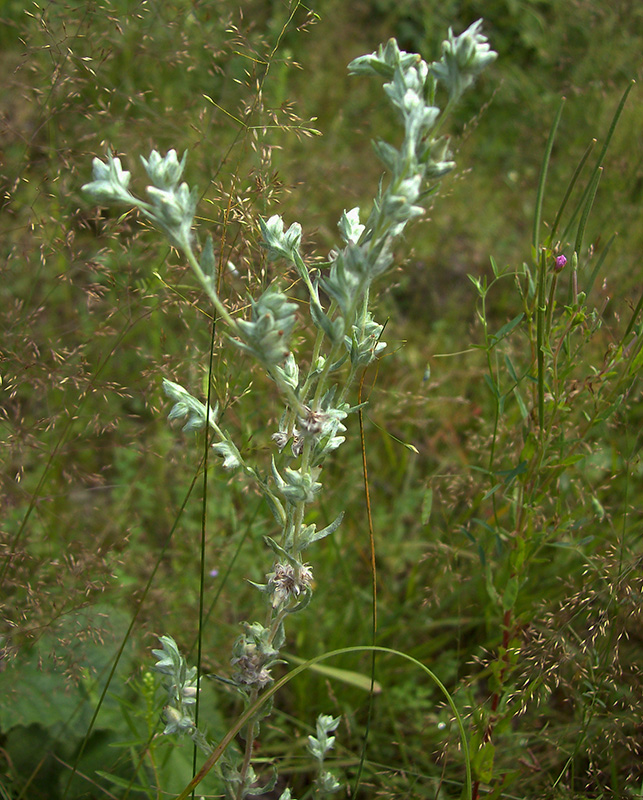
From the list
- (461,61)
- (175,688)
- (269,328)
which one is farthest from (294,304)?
(175,688)

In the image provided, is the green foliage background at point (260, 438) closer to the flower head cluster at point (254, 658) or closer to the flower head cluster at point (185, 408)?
the flower head cluster at point (185, 408)

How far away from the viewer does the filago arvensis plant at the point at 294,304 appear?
3.11 feet

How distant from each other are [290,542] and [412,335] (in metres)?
2.26

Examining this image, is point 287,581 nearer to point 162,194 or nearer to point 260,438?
point 162,194

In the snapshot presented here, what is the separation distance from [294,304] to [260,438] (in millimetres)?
1360

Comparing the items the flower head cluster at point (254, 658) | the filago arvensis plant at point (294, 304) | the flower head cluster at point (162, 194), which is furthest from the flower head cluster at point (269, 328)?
the flower head cluster at point (254, 658)

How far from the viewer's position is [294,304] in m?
1.01

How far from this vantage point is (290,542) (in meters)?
1.21

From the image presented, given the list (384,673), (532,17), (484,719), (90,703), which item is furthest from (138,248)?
(532,17)

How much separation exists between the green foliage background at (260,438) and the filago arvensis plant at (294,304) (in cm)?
20

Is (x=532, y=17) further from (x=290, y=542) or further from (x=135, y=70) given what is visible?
(x=290, y=542)

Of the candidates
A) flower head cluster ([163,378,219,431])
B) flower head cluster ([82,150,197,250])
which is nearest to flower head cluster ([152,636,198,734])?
flower head cluster ([163,378,219,431])

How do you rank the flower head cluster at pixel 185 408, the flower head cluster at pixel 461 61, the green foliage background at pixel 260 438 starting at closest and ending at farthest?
the flower head cluster at pixel 461 61 → the flower head cluster at pixel 185 408 → the green foliage background at pixel 260 438

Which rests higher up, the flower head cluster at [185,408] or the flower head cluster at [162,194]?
the flower head cluster at [162,194]
